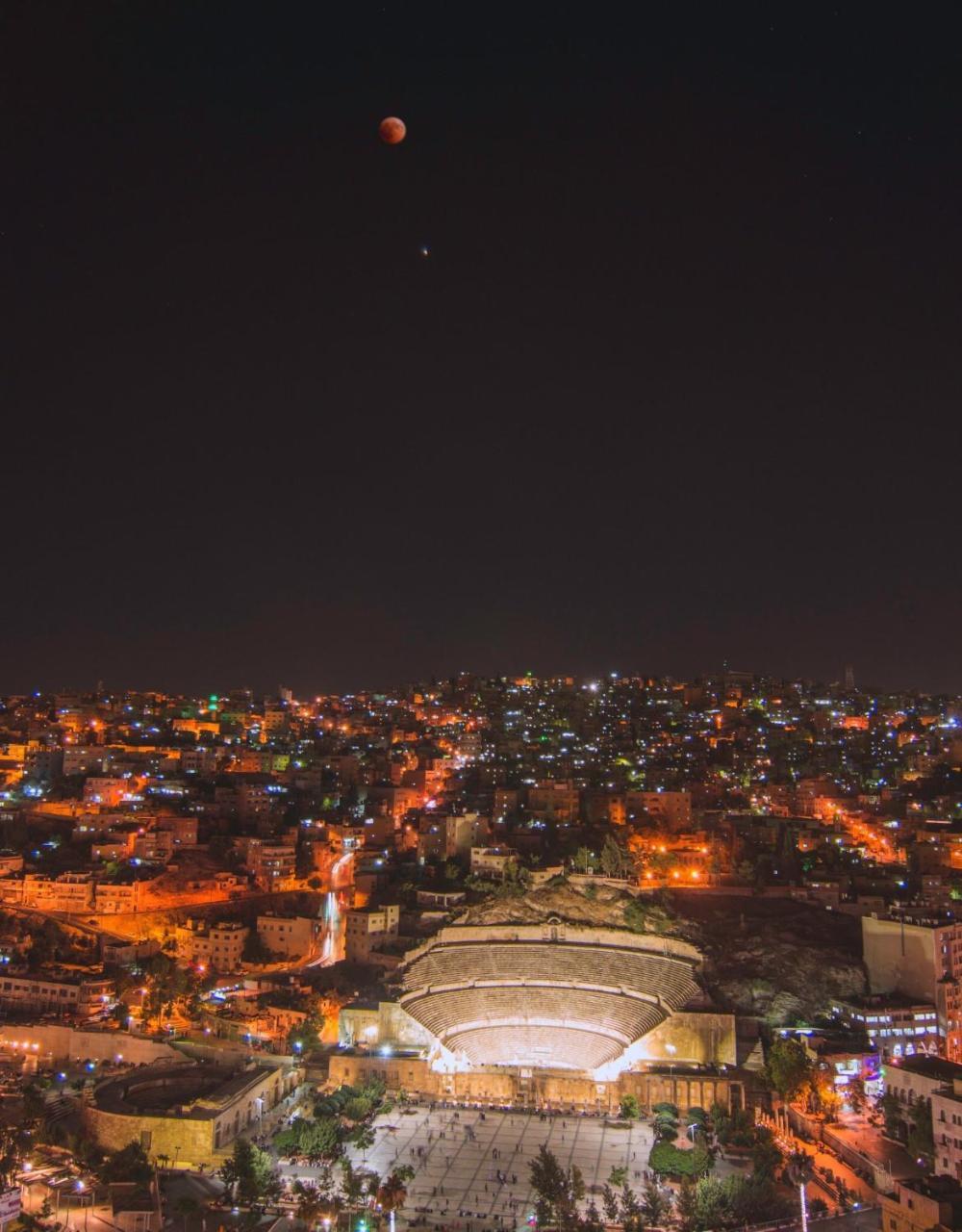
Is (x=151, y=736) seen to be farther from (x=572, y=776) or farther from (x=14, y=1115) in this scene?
(x=14, y=1115)

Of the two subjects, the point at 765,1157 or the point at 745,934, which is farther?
the point at 745,934

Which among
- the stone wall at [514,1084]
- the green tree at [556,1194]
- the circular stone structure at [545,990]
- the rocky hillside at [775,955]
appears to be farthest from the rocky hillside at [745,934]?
the green tree at [556,1194]

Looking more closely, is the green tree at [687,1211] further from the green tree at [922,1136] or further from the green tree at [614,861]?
the green tree at [614,861]

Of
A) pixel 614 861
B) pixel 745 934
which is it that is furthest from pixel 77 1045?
pixel 745 934

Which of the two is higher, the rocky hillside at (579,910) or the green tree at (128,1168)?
the rocky hillside at (579,910)

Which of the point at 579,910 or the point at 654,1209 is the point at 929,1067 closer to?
the point at 654,1209

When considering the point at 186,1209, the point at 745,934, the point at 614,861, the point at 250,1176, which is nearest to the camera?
the point at 186,1209

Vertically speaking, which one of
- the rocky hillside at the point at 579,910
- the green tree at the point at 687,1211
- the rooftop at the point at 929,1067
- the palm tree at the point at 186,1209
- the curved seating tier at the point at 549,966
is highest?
the rocky hillside at the point at 579,910

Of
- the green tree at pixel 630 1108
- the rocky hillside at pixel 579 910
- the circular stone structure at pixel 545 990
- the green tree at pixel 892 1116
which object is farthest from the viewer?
the rocky hillside at pixel 579 910
